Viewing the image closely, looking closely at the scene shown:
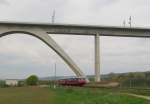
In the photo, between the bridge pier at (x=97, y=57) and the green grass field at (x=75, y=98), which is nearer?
the green grass field at (x=75, y=98)

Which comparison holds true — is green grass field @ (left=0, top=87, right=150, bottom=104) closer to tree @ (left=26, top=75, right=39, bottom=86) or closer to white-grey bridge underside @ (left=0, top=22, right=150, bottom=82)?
white-grey bridge underside @ (left=0, top=22, right=150, bottom=82)

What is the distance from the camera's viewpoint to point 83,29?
7062 centimetres

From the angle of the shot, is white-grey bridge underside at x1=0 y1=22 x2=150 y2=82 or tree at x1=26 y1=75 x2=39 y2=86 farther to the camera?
tree at x1=26 y1=75 x2=39 y2=86

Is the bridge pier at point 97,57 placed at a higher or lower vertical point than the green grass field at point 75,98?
higher

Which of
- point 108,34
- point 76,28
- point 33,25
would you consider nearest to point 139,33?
point 108,34

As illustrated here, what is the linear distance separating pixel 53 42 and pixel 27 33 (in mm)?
4695

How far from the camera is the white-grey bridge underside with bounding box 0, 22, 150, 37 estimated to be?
6900cm

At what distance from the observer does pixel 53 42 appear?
70.1 m

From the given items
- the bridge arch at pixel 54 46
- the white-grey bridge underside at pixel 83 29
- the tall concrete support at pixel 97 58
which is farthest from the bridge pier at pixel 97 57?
the bridge arch at pixel 54 46

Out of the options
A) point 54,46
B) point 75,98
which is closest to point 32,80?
point 54,46

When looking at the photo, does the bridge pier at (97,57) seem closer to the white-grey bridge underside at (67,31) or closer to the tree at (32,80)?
the white-grey bridge underside at (67,31)

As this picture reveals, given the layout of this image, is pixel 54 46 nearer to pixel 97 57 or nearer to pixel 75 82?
pixel 97 57

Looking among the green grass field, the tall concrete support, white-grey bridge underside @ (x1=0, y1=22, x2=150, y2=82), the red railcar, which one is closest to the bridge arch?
white-grey bridge underside @ (x1=0, y1=22, x2=150, y2=82)

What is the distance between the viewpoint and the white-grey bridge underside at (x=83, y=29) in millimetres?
69000
